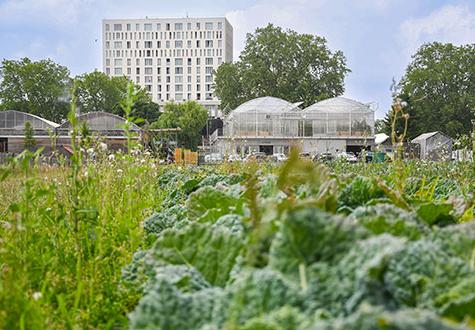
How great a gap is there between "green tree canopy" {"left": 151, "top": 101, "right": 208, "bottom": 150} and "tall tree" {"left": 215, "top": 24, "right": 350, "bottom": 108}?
2.96 metres

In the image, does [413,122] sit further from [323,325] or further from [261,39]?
[323,325]

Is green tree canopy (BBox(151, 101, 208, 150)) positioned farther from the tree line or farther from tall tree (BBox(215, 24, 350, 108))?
tall tree (BBox(215, 24, 350, 108))

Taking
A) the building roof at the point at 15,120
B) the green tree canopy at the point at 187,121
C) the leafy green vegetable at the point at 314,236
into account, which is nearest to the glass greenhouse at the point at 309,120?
the green tree canopy at the point at 187,121

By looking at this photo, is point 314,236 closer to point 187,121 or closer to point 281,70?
point 187,121

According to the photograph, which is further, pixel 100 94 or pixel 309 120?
pixel 100 94

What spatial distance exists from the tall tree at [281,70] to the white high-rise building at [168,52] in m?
53.7

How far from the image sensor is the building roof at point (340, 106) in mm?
38531

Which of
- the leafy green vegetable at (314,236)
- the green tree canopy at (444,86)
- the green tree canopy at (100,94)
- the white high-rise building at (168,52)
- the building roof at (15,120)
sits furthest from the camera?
the white high-rise building at (168,52)

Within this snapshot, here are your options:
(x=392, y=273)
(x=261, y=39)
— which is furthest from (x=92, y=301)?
(x=261, y=39)

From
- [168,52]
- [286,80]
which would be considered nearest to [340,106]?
[286,80]

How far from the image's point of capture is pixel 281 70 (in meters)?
50.5

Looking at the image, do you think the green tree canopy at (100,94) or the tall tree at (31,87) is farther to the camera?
the green tree canopy at (100,94)

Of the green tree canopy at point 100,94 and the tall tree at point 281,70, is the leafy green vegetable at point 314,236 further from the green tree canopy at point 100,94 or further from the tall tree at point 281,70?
the green tree canopy at point 100,94

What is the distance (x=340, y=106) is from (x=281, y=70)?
509 inches
